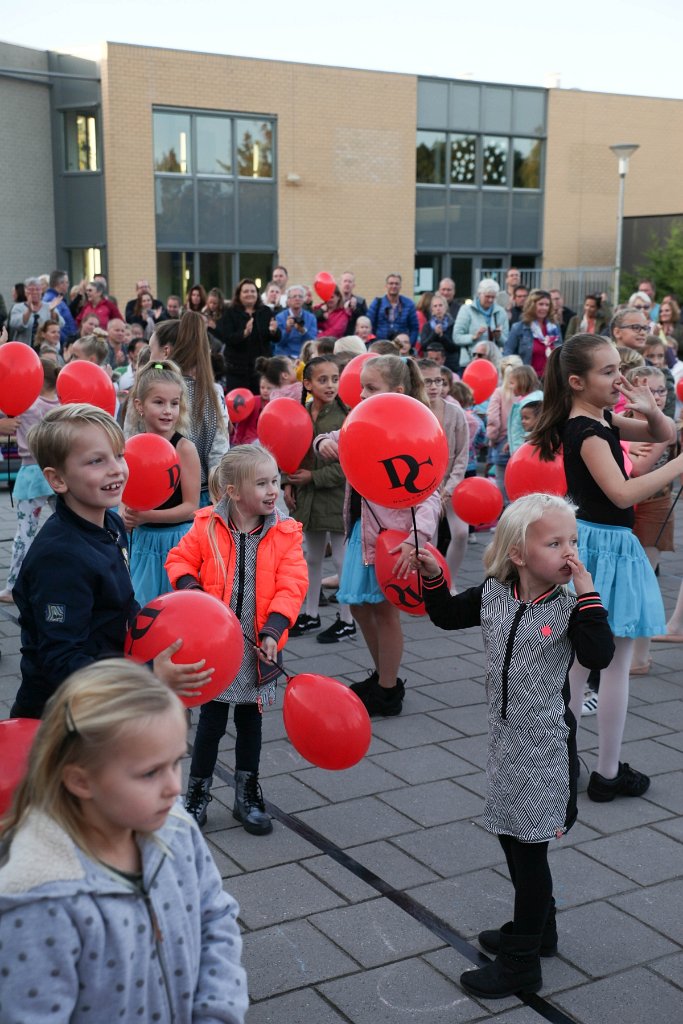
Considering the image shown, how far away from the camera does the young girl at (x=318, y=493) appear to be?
6.80 metres

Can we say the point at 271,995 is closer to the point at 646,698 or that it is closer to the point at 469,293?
the point at 646,698

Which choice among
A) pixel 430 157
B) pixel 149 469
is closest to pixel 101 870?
pixel 149 469

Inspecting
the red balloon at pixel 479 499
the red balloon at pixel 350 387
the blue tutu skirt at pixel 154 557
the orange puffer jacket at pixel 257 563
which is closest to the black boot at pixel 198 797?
the orange puffer jacket at pixel 257 563

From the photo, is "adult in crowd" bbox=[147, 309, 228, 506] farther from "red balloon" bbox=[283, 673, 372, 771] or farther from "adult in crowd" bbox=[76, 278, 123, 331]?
"adult in crowd" bbox=[76, 278, 123, 331]

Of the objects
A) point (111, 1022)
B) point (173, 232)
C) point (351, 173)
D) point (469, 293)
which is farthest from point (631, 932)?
point (469, 293)

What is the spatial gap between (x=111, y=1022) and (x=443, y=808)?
2.74 metres

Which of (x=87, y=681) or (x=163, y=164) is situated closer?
(x=87, y=681)

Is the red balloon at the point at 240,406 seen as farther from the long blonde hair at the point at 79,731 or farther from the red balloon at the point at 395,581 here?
the long blonde hair at the point at 79,731

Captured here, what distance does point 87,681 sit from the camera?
1.84m

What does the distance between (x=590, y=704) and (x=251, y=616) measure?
2.29 metres

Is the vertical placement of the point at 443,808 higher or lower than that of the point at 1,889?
lower

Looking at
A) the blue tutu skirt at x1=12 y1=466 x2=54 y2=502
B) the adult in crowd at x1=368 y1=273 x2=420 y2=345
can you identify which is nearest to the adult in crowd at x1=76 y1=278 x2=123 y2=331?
the adult in crowd at x1=368 y1=273 x2=420 y2=345

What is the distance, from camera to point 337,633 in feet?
22.0

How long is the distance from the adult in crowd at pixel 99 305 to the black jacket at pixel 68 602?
42.2 ft
